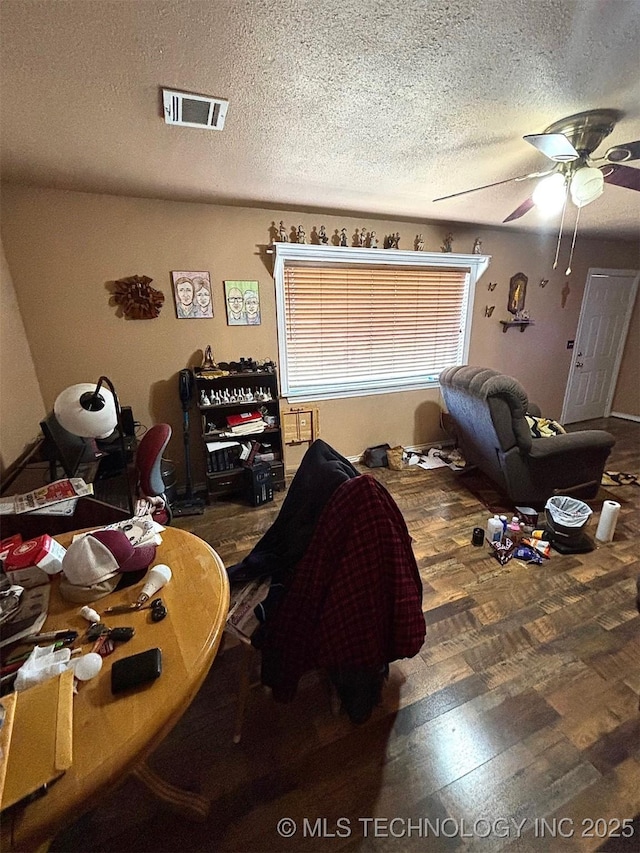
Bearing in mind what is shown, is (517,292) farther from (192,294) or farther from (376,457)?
(192,294)

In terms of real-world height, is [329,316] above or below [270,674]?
above

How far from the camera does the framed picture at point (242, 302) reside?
2773mm

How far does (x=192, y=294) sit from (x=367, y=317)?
5.28 ft

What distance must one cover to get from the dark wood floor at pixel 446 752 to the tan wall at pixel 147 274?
2.03m

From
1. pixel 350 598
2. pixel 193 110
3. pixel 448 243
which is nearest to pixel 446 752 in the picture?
pixel 350 598

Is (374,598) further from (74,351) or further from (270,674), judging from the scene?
(74,351)

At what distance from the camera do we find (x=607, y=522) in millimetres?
2277

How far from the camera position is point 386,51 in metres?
1.05

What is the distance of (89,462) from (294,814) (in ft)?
6.38

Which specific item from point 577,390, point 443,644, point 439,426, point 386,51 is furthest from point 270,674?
point 577,390

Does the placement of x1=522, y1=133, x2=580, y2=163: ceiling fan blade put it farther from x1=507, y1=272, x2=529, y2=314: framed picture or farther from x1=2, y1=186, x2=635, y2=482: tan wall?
x1=507, y1=272, x2=529, y2=314: framed picture

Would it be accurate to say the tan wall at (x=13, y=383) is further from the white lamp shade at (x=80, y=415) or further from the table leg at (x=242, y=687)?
the table leg at (x=242, y=687)

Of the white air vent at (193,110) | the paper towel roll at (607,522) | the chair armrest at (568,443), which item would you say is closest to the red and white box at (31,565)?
the white air vent at (193,110)

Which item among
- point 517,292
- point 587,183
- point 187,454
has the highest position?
point 587,183
